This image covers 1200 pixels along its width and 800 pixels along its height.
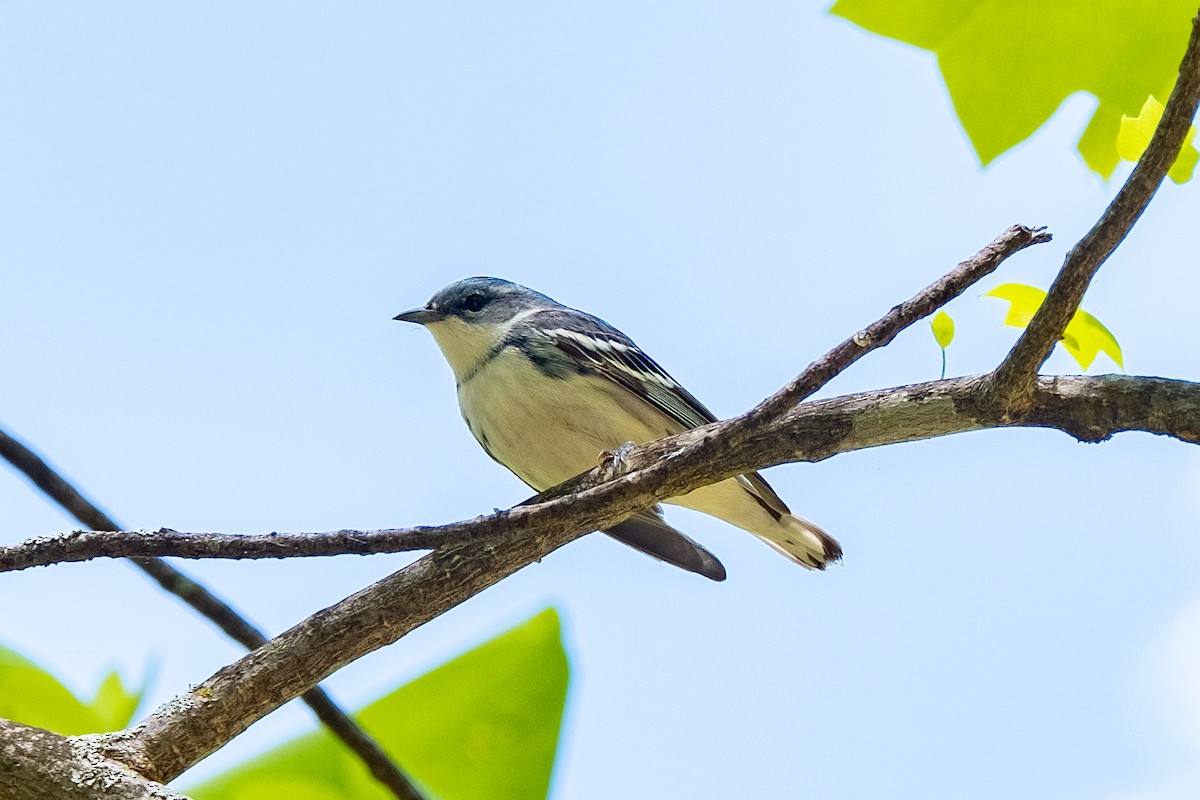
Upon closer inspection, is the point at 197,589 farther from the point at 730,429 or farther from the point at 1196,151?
the point at 1196,151

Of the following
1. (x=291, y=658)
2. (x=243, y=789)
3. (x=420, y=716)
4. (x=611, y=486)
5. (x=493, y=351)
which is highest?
(x=493, y=351)

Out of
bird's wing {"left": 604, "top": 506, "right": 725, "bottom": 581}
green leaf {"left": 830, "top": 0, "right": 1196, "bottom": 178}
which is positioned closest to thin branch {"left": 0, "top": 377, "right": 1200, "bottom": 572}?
green leaf {"left": 830, "top": 0, "right": 1196, "bottom": 178}

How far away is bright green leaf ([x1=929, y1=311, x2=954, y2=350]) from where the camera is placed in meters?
1.64

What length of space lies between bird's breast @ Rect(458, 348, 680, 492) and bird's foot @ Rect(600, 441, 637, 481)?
0.76m

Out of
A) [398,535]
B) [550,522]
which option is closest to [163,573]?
[398,535]

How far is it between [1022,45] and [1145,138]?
35cm

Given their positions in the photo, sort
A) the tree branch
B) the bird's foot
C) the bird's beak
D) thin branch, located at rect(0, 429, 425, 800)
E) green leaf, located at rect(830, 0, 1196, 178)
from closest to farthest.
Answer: green leaf, located at rect(830, 0, 1196, 178) → the tree branch → thin branch, located at rect(0, 429, 425, 800) → the bird's foot → the bird's beak

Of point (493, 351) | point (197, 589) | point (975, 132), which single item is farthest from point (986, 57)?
point (493, 351)

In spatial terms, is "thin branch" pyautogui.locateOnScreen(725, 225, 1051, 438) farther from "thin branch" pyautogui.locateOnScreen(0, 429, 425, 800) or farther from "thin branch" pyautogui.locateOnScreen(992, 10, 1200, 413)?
"thin branch" pyautogui.locateOnScreen(0, 429, 425, 800)

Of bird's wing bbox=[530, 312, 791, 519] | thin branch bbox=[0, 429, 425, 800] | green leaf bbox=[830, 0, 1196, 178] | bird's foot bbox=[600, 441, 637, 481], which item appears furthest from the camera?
bird's wing bbox=[530, 312, 791, 519]

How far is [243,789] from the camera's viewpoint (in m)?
1.40

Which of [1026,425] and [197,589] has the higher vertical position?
[1026,425]

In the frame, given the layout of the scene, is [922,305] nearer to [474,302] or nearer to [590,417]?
[590,417]

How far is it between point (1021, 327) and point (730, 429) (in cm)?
51
